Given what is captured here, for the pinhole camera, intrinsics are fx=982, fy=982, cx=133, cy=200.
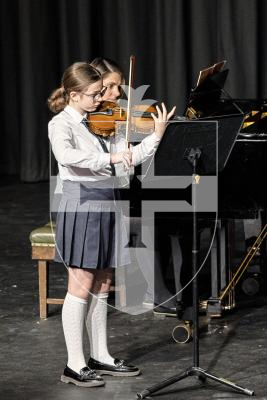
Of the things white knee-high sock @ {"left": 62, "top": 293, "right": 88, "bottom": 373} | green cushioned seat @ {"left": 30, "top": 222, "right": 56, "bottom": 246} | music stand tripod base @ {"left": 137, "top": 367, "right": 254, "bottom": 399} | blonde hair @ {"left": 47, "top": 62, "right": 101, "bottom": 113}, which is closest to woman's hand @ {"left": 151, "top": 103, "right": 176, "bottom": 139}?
blonde hair @ {"left": 47, "top": 62, "right": 101, "bottom": 113}

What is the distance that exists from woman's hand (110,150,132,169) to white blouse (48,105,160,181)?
27mm

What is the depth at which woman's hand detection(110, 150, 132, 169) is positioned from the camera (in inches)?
155

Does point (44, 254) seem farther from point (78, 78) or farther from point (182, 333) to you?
point (78, 78)

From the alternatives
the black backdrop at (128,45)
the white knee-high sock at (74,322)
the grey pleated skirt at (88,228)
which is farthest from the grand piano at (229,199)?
the black backdrop at (128,45)

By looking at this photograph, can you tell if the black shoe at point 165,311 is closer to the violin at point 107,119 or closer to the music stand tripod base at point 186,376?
the music stand tripod base at point 186,376

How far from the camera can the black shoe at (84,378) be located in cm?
423

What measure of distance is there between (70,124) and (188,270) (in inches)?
50.4

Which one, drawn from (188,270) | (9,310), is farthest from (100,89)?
(9,310)

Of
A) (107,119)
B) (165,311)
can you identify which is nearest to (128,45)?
(165,311)

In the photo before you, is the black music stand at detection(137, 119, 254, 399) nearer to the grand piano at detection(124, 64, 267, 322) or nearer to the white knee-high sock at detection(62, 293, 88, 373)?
the white knee-high sock at detection(62, 293, 88, 373)

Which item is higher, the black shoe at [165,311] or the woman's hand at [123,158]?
the woman's hand at [123,158]

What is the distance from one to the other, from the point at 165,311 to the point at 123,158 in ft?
4.92

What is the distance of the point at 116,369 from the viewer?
437cm

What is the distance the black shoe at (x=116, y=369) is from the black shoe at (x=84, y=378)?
11 cm
